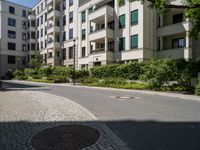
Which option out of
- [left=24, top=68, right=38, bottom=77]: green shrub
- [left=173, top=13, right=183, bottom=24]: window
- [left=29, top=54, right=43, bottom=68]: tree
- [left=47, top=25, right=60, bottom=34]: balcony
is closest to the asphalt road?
[left=173, top=13, right=183, bottom=24]: window

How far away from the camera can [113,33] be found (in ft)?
119

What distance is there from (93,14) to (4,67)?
36011 mm

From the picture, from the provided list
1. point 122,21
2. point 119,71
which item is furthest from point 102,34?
point 119,71

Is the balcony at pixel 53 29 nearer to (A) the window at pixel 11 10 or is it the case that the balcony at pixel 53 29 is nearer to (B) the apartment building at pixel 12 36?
(B) the apartment building at pixel 12 36

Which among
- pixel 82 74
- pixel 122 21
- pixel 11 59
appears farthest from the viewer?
pixel 11 59

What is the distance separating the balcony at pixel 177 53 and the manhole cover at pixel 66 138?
24.5 m

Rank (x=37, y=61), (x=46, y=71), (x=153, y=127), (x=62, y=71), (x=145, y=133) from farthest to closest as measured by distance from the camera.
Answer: (x=37, y=61) < (x=46, y=71) < (x=62, y=71) < (x=153, y=127) < (x=145, y=133)

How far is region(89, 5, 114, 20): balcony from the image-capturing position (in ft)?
116

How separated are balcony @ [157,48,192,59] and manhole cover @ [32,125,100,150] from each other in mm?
24547

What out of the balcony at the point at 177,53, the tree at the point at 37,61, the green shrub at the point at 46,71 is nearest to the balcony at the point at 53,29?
the tree at the point at 37,61

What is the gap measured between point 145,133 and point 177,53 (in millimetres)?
25009

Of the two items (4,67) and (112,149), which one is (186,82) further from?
(4,67)

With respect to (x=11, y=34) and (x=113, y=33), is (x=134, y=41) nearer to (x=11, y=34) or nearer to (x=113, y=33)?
(x=113, y=33)

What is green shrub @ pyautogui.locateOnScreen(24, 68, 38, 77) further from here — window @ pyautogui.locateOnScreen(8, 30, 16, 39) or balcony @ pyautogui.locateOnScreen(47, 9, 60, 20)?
window @ pyautogui.locateOnScreen(8, 30, 16, 39)
